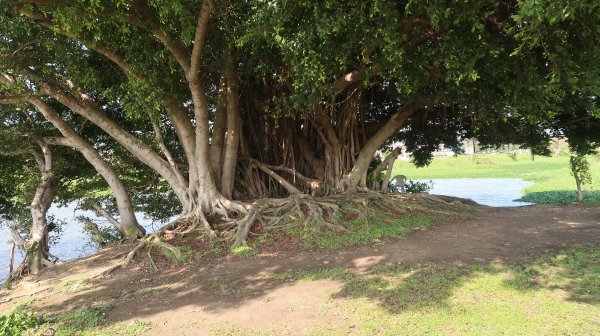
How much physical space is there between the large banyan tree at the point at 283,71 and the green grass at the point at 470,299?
248 cm

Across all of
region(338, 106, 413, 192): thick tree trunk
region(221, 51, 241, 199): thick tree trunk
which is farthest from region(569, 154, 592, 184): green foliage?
region(221, 51, 241, 199): thick tree trunk

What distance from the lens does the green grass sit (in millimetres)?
3732

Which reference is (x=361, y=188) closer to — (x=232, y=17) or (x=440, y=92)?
(x=440, y=92)

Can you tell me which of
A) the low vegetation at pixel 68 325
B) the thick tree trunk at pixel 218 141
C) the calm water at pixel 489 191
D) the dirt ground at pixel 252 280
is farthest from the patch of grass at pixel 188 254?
the calm water at pixel 489 191

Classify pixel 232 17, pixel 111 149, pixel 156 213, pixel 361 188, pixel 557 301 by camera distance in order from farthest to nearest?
1. pixel 156 213
2. pixel 111 149
3. pixel 361 188
4. pixel 232 17
5. pixel 557 301

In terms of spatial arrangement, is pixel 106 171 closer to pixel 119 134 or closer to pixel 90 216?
pixel 119 134

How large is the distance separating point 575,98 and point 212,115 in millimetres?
7973

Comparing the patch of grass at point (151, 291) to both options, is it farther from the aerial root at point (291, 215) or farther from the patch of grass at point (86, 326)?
the aerial root at point (291, 215)

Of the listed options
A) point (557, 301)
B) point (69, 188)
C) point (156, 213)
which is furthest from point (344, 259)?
point (69, 188)

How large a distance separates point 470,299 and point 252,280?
8.97ft

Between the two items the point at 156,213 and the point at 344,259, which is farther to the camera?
the point at 156,213

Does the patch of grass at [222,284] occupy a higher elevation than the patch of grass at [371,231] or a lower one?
lower

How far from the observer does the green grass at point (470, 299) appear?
12.2 feet

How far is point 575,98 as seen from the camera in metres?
7.81
